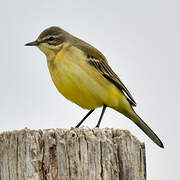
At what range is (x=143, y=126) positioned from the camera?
366 inches

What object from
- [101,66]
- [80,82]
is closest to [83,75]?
[80,82]

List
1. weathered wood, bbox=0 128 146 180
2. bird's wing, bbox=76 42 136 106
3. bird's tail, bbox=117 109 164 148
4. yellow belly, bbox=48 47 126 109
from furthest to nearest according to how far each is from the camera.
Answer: bird's wing, bbox=76 42 136 106 < yellow belly, bbox=48 47 126 109 < bird's tail, bbox=117 109 164 148 < weathered wood, bbox=0 128 146 180

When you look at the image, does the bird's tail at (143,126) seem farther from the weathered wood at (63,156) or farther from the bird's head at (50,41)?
the weathered wood at (63,156)

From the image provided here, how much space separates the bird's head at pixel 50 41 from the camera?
364 inches

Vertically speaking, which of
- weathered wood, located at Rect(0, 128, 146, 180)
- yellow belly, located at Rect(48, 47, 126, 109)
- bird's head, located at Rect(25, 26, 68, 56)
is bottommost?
weathered wood, located at Rect(0, 128, 146, 180)

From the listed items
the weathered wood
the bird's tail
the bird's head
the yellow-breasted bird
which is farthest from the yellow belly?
the weathered wood

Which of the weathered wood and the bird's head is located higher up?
the bird's head

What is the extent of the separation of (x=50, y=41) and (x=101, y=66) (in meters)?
1.06

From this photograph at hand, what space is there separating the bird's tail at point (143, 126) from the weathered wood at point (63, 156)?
11.4 ft

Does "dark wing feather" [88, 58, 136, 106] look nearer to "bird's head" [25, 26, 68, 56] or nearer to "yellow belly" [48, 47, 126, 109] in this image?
"yellow belly" [48, 47, 126, 109]

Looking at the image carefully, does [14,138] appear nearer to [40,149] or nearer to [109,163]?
[40,149]

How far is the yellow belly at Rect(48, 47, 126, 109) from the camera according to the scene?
865cm

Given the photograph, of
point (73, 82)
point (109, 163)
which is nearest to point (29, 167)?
point (109, 163)

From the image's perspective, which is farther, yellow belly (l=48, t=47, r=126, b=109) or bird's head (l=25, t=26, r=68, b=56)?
bird's head (l=25, t=26, r=68, b=56)
